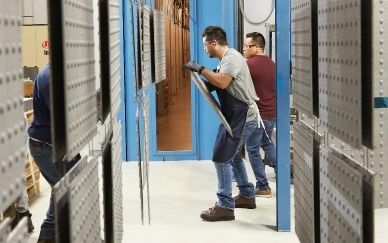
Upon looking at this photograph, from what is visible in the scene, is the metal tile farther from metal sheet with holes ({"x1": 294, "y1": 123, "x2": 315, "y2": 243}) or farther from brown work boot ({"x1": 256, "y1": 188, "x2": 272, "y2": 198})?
metal sheet with holes ({"x1": 294, "y1": 123, "x2": 315, "y2": 243})

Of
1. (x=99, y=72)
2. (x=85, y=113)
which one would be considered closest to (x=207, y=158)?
(x=99, y=72)

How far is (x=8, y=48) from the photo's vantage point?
4.77 feet

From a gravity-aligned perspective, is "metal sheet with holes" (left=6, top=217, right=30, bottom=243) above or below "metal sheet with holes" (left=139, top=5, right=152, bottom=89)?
below

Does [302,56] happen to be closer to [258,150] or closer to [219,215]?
[219,215]

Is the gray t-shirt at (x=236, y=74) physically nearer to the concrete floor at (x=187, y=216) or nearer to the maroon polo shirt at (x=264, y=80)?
the maroon polo shirt at (x=264, y=80)

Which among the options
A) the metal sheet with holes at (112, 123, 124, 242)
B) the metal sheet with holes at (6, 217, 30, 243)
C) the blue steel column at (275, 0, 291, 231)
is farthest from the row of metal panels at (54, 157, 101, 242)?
the blue steel column at (275, 0, 291, 231)

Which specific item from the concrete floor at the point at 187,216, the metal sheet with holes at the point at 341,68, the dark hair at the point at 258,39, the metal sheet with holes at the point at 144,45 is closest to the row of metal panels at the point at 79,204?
the metal sheet with holes at the point at 341,68

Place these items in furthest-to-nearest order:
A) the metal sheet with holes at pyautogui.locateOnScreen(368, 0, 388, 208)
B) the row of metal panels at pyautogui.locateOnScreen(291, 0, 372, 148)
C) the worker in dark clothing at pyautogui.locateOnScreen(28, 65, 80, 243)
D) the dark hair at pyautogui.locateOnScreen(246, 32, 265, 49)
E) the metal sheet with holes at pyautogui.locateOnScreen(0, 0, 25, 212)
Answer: the dark hair at pyautogui.locateOnScreen(246, 32, 265, 49) → the worker in dark clothing at pyautogui.locateOnScreen(28, 65, 80, 243) → the metal sheet with holes at pyautogui.locateOnScreen(368, 0, 388, 208) → the row of metal panels at pyautogui.locateOnScreen(291, 0, 372, 148) → the metal sheet with holes at pyautogui.locateOnScreen(0, 0, 25, 212)

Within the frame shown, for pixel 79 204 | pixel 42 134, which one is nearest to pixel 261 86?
pixel 42 134

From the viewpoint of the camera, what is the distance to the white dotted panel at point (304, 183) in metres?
3.21

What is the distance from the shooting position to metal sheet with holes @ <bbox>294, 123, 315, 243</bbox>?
3209 millimetres

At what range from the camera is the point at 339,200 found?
8.18 feet

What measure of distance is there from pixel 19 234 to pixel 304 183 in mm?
2239

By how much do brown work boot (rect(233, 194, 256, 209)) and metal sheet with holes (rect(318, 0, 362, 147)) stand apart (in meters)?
3.08
